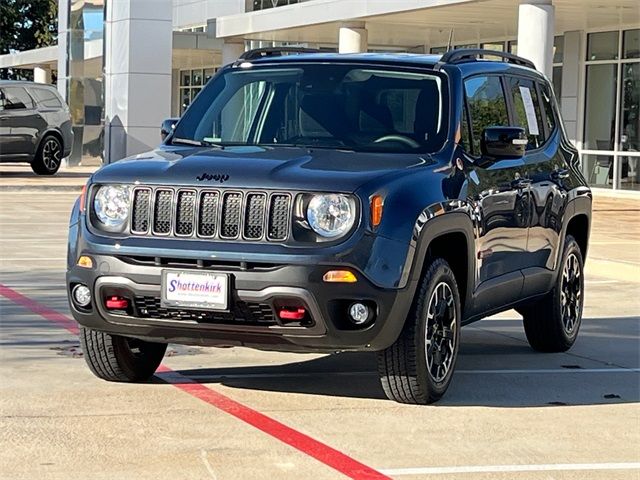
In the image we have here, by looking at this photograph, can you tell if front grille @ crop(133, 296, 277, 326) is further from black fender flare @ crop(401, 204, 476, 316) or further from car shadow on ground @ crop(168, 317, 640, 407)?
car shadow on ground @ crop(168, 317, 640, 407)

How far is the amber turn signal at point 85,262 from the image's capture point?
6.94 meters

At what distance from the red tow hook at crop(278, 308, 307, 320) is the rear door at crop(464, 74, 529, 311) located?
1.46 metres

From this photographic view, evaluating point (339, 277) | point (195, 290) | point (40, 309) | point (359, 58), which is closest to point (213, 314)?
point (195, 290)

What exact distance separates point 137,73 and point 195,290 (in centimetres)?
2638

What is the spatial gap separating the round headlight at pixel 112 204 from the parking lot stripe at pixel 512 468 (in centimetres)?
210

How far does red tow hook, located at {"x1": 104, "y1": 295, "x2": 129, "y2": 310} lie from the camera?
688 cm

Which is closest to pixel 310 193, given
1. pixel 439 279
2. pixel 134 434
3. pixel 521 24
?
pixel 439 279

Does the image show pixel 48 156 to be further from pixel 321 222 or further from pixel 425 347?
pixel 321 222

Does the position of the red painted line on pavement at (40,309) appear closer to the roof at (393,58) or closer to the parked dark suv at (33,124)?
the roof at (393,58)

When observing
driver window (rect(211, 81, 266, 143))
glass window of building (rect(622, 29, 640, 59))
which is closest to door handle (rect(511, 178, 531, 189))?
driver window (rect(211, 81, 266, 143))

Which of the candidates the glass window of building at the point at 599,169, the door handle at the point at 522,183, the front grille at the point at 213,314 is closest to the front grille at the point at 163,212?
the front grille at the point at 213,314

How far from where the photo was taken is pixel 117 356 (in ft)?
24.4

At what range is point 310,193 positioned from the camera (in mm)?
6617

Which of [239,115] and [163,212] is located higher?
[239,115]
